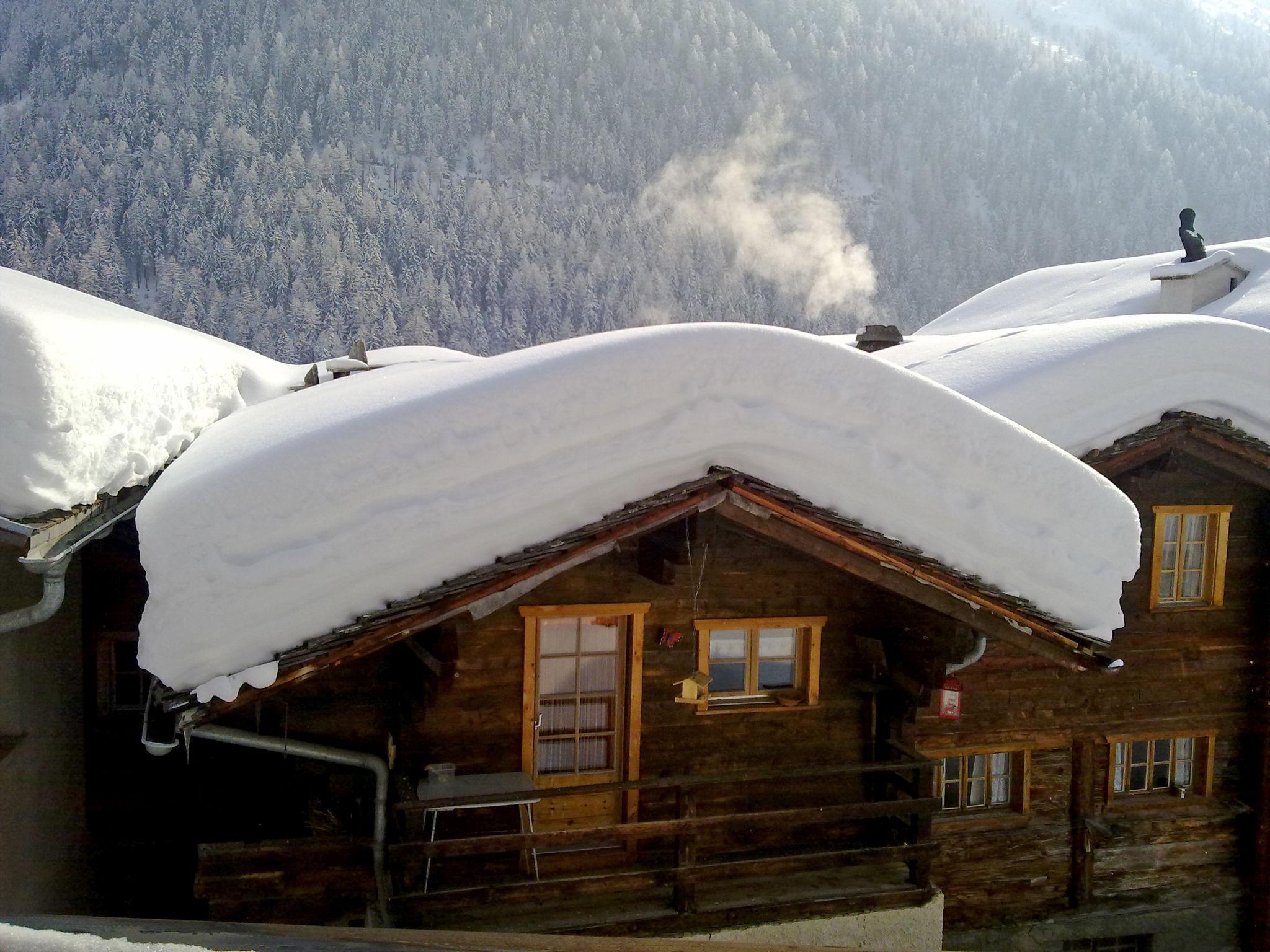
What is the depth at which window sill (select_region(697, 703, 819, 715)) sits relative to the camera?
7422 millimetres

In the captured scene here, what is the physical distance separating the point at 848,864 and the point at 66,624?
238 inches

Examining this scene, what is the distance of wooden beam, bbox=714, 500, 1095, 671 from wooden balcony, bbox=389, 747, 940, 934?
1233mm

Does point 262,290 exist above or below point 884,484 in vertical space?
above

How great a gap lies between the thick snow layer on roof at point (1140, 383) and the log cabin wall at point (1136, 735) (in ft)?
1.92

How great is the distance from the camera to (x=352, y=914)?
6.31 m

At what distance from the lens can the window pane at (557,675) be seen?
7.07 m

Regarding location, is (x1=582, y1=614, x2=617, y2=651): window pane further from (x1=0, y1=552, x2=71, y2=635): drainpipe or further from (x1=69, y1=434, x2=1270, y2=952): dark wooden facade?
(x1=0, y1=552, x2=71, y2=635): drainpipe

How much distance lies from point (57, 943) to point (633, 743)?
18.6ft

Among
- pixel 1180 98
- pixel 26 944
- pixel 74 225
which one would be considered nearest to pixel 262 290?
pixel 74 225

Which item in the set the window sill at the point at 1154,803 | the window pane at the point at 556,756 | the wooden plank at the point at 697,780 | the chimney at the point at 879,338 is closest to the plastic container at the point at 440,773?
the wooden plank at the point at 697,780

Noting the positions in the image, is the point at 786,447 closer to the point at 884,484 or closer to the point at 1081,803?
the point at 884,484

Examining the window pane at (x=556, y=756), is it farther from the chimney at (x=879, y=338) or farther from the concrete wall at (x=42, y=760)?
the chimney at (x=879, y=338)

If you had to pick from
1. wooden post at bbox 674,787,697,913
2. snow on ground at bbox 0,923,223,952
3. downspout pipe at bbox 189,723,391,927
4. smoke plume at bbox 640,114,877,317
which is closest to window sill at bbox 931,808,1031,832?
wooden post at bbox 674,787,697,913

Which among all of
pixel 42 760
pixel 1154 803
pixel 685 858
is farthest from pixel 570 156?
pixel 685 858
